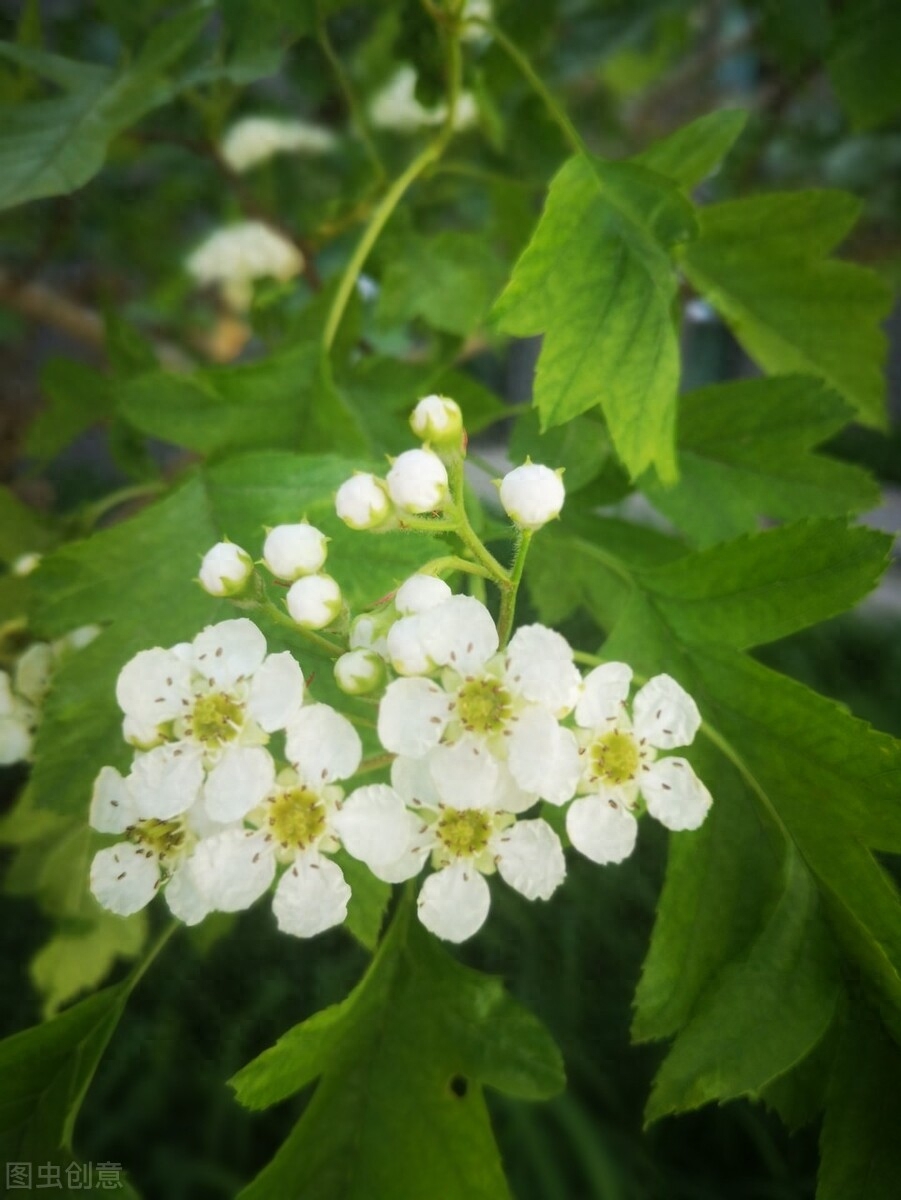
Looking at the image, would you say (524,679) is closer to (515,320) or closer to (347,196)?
(515,320)

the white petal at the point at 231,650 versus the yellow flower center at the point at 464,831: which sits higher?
the white petal at the point at 231,650

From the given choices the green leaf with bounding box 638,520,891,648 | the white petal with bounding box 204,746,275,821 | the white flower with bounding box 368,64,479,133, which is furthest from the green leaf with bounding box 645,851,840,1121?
the white flower with bounding box 368,64,479,133

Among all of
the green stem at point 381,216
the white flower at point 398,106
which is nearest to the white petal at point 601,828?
the green stem at point 381,216

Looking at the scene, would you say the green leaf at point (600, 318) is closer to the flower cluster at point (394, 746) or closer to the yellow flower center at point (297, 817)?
the flower cluster at point (394, 746)

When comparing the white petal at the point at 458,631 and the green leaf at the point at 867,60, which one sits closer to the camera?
the white petal at the point at 458,631

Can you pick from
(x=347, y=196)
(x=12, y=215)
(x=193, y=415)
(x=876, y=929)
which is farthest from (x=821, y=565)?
(x=12, y=215)

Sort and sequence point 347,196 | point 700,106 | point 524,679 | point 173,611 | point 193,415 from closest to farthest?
point 524,679 < point 173,611 < point 193,415 < point 347,196 < point 700,106
